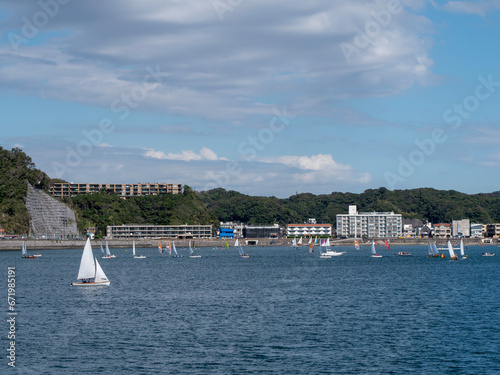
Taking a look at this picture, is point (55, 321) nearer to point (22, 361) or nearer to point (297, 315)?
point (22, 361)

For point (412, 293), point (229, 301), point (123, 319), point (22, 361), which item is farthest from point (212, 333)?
point (412, 293)

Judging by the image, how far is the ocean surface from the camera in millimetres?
33875

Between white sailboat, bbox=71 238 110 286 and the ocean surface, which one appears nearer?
the ocean surface

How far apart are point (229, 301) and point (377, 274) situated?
40.3m

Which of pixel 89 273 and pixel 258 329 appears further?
pixel 89 273

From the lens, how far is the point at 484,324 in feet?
148

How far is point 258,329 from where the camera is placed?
4356cm

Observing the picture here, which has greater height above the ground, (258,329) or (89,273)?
(89,273)

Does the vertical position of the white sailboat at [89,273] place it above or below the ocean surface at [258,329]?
above

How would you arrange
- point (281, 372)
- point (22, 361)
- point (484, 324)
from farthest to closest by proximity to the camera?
point (484, 324), point (22, 361), point (281, 372)

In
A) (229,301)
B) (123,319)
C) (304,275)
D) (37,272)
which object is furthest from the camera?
(37,272)

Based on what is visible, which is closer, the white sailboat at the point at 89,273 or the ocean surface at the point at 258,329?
the ocean surface at the point at 258,329

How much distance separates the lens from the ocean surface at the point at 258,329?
33.9m

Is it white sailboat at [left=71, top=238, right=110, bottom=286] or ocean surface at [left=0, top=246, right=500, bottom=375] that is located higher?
white sailboat at [left=71, top=238, right=110, bottom=286]
